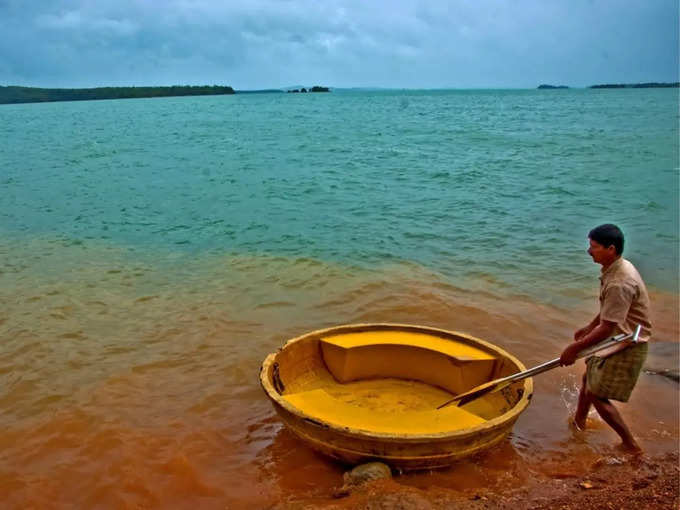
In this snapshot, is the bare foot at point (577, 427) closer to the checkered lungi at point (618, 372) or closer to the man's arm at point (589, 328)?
the checkered lungi at point (618, 372)

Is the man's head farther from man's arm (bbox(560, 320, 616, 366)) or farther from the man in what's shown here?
man's arm (bbox(560, 320, 616, 366))

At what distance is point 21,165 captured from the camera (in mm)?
23672

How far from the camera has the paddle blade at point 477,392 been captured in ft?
14.6

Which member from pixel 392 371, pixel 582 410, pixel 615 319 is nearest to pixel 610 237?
pixel 615 319

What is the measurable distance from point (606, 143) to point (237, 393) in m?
26.9

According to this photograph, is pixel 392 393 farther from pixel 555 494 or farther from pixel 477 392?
pixel 555 494

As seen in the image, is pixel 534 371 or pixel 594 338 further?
pixel 534 371

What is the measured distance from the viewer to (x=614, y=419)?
14.7 ft

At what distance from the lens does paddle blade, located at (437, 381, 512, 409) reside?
446 cm

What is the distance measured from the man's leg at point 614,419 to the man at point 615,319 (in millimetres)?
82

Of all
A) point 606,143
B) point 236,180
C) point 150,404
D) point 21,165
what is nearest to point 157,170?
point 236,180

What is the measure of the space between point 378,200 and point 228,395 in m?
10.7

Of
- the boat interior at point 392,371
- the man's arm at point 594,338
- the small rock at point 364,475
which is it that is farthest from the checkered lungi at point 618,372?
the small rock at point 364,475

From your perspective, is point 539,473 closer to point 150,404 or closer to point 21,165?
point 150,404
